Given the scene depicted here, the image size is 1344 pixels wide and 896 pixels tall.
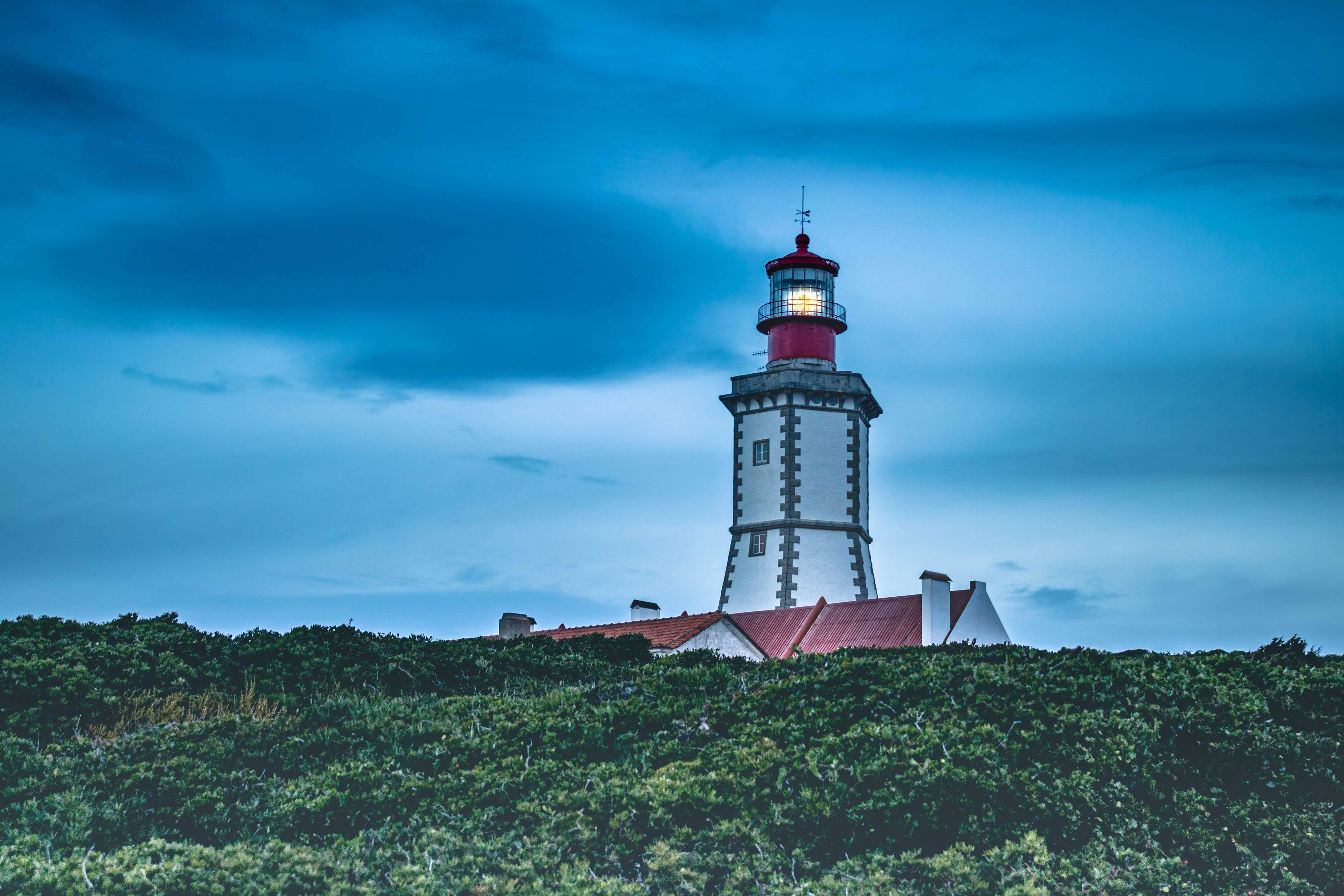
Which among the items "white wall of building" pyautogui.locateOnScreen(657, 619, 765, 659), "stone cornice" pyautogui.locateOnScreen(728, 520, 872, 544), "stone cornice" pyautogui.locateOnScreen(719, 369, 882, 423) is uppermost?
"stone cornice" pyautogui.locateOnScreen(719, 369, 882, 423)

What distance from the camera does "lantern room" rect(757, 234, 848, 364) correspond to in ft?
120

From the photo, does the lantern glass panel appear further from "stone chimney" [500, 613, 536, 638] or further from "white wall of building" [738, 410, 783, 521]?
"stone chimney" [500, 613, 536, 638]

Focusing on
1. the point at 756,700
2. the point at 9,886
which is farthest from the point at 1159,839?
the point at 9,886

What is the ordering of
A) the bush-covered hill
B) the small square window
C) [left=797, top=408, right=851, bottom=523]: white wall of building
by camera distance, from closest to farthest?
the bush-covered hill, [left=797, top=408, right=851, bottom=523]: white wall of building, the small square window

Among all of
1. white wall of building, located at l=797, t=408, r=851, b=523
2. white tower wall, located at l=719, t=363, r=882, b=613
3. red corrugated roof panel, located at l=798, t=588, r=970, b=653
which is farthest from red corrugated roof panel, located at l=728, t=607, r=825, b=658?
white wall of building, located at l=797, t=408, r=851, b=523

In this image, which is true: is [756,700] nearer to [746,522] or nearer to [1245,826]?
[1245,826]

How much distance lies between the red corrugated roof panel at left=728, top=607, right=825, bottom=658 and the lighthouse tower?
1.22 m

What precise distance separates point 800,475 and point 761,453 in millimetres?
1243

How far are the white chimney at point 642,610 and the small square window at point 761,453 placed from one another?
5.42 meters

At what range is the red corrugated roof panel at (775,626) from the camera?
101ft

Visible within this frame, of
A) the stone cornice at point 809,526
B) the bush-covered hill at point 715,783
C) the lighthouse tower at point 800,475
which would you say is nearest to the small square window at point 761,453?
the lighthouse tower at point 800,475

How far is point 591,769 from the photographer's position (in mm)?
13008

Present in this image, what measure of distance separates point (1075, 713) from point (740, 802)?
350 centimetres

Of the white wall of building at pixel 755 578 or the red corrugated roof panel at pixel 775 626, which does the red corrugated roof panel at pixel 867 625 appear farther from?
the white wall of building at pixel 755 578
